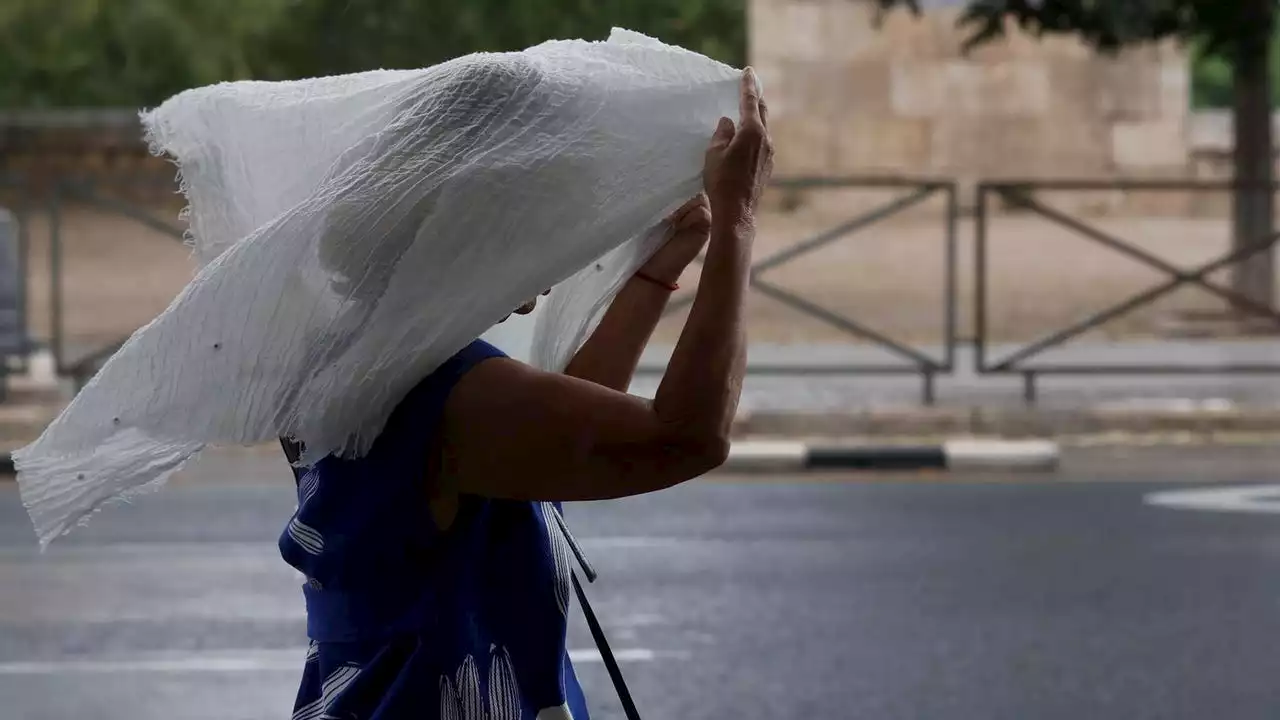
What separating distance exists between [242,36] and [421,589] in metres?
24.8

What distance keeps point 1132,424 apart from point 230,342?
9737 millimetres

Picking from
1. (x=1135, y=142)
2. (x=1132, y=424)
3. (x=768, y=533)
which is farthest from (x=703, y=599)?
(x=1135, y=142)

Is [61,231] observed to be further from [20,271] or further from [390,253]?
[390,253]

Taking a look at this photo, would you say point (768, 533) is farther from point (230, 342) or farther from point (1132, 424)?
point (230, 342)

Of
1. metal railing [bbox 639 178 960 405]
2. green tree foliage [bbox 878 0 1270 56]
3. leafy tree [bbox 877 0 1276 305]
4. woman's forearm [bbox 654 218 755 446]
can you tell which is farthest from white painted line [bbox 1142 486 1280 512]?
woman's forearm [bbox 654 218 755 446]

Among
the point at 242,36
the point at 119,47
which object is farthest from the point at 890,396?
the point at 119,47

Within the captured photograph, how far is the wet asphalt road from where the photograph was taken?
5.67m

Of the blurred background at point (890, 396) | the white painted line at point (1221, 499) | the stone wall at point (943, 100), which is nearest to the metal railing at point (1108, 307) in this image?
the blurred background at point (890, 396)

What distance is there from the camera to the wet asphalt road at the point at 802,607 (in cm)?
567

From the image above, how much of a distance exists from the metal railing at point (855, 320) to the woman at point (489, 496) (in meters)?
9.80

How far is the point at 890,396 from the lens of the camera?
11922 mm

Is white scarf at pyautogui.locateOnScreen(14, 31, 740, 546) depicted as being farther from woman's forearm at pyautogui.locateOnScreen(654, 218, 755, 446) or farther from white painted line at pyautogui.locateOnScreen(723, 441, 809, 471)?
white painted line at pyautogui.locateOnScreen(723, 441, 809, 471)

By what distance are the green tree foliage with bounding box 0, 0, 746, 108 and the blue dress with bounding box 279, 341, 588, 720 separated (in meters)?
21.9

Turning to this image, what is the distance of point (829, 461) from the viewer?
1011cm
